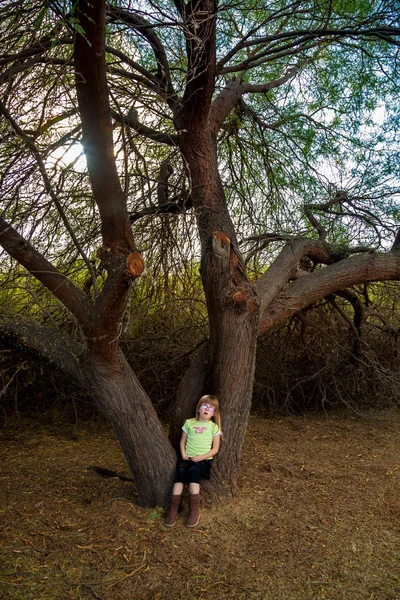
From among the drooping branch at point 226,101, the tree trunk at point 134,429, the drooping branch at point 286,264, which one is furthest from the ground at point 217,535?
the drooping branch at point 226,101

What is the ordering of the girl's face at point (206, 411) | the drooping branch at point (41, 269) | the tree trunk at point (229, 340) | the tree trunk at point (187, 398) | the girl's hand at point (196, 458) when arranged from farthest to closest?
1. the tree trunk at point (187, 398)
2. the tree trunk at point (229, 340)
3. the girl's face at point (206, 411)
4. the girl's hand at point (196, 458)
5. the drooping branch at point (41, 269)

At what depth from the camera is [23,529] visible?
13.2 feet

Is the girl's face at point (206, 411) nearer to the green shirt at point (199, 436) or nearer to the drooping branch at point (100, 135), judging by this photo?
the green shirt at point (199, 436)

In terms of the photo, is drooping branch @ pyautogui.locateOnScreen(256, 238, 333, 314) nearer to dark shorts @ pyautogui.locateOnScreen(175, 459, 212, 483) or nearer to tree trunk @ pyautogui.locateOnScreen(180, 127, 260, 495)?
tree trunk @ pyautogui.locateOnScreen(180, 127, 260, 495)

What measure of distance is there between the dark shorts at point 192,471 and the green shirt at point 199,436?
8 cm

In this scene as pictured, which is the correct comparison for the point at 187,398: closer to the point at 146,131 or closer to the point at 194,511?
the point at 194,511

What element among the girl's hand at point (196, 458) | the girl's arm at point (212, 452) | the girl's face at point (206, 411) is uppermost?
the girl's face at point (206, 411)

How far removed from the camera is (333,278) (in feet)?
19.4

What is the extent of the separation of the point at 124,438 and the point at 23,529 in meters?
0.94

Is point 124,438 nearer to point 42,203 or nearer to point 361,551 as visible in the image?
point 361,551

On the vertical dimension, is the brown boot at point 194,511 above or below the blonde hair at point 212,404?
below

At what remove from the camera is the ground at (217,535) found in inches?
133

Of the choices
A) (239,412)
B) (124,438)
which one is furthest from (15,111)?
(239,412)

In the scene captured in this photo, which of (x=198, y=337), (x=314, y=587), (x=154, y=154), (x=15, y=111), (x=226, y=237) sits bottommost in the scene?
(x=314, y=587)
